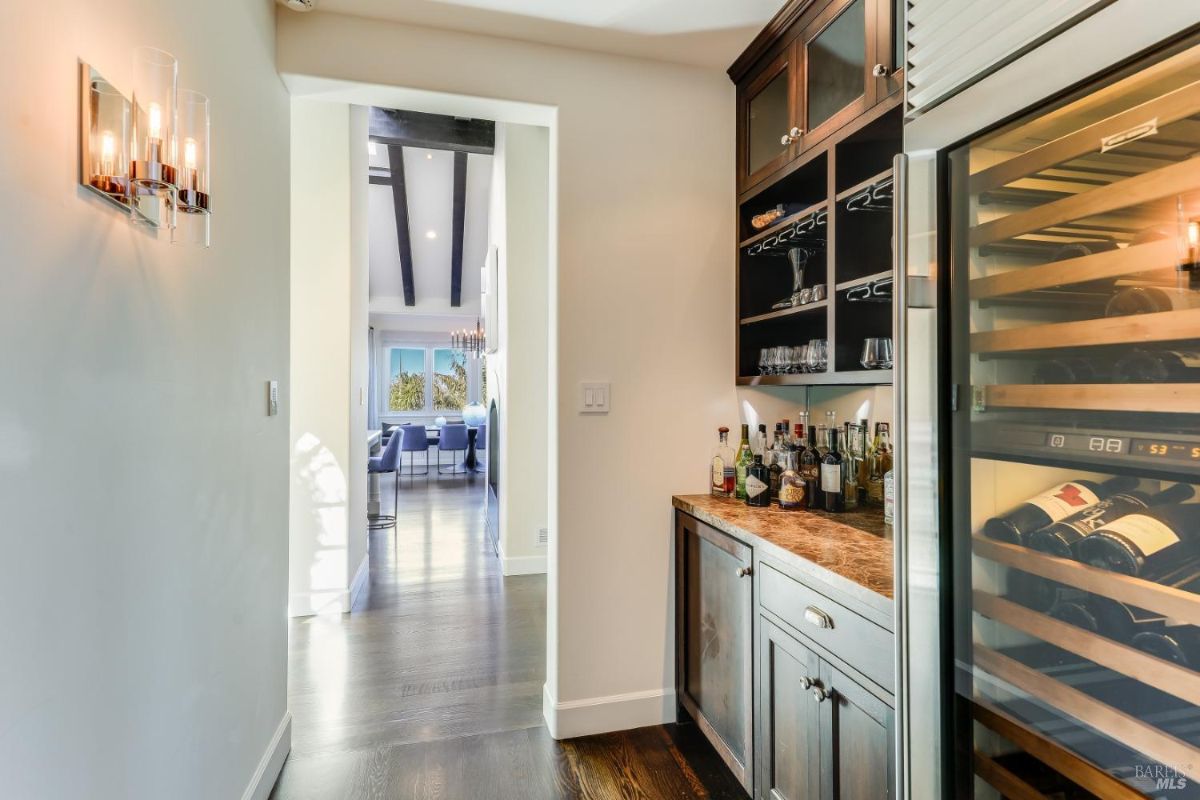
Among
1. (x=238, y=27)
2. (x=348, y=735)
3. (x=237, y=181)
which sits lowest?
(x=348, y=735)

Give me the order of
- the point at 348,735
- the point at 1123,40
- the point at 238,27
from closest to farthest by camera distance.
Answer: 1. the point at 1123,40
2. the point at 238,27
3. the point at 348,735

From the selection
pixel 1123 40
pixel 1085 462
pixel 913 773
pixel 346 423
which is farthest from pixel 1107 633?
pixel 346 423

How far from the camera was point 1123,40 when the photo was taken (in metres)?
0.65

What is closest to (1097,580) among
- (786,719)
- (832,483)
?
(786,719)

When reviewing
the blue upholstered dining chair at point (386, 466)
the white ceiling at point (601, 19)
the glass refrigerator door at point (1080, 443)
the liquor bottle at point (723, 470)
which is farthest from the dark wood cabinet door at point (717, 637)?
the blue upholstered dining chair at point (386, 466)

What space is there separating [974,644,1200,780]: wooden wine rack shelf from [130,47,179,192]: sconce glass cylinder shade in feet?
5.31

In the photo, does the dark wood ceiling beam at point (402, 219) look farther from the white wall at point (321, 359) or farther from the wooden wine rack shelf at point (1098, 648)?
the wooden wine rack shelf at point (1098, 648)

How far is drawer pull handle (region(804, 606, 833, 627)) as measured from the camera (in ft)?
4.49

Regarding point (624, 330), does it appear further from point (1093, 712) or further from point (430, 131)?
point (430, 131)

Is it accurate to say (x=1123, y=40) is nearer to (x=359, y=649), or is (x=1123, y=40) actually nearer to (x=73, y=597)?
(x=73, y=597)

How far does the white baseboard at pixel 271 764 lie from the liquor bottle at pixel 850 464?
2090mm

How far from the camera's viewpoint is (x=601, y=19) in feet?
6.55

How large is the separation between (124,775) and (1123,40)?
1874 millimetres

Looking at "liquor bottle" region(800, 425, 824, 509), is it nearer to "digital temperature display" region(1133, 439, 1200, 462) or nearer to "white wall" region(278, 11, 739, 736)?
"white wall" region(278, 11, 739, 736)
